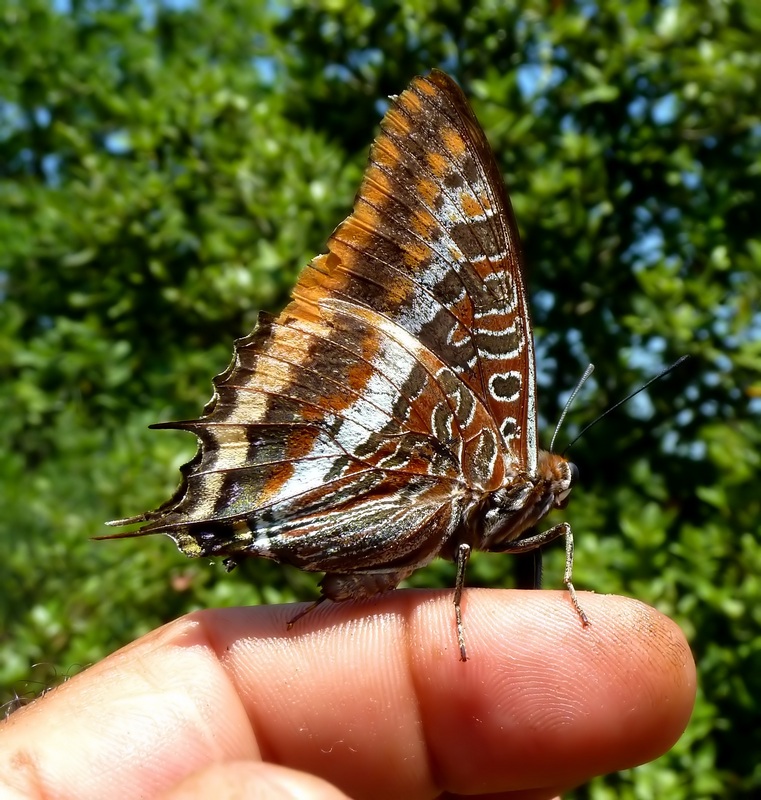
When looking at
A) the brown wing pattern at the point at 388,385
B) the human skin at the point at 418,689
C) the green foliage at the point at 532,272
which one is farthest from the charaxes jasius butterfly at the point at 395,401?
the green foliage at the point at 532,272

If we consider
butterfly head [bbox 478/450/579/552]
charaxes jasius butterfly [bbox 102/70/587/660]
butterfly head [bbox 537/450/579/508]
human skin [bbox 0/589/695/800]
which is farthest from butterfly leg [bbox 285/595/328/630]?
butterfly head [bbox 537/450/579/508]

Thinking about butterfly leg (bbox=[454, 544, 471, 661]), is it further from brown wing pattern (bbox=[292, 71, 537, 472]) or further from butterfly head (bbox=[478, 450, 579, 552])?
brown wing pattern (bbox=[292, 71, 537, 472])

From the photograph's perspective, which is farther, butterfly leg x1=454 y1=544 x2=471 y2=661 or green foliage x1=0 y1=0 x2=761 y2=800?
green foliage x1=0 y1=0 x2=761 y2=800

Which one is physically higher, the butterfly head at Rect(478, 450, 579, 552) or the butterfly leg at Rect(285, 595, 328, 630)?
the butterfly head at Rect(478, 450, 579, 552)

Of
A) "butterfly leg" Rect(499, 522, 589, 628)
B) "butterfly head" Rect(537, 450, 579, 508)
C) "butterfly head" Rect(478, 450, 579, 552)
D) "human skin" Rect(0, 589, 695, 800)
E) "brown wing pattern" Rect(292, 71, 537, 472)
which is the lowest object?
"human skin" Rect(0, 589, 695, 800)

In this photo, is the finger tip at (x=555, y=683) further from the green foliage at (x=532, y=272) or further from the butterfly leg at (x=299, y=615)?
the green foliage at (x=532, y=272)
